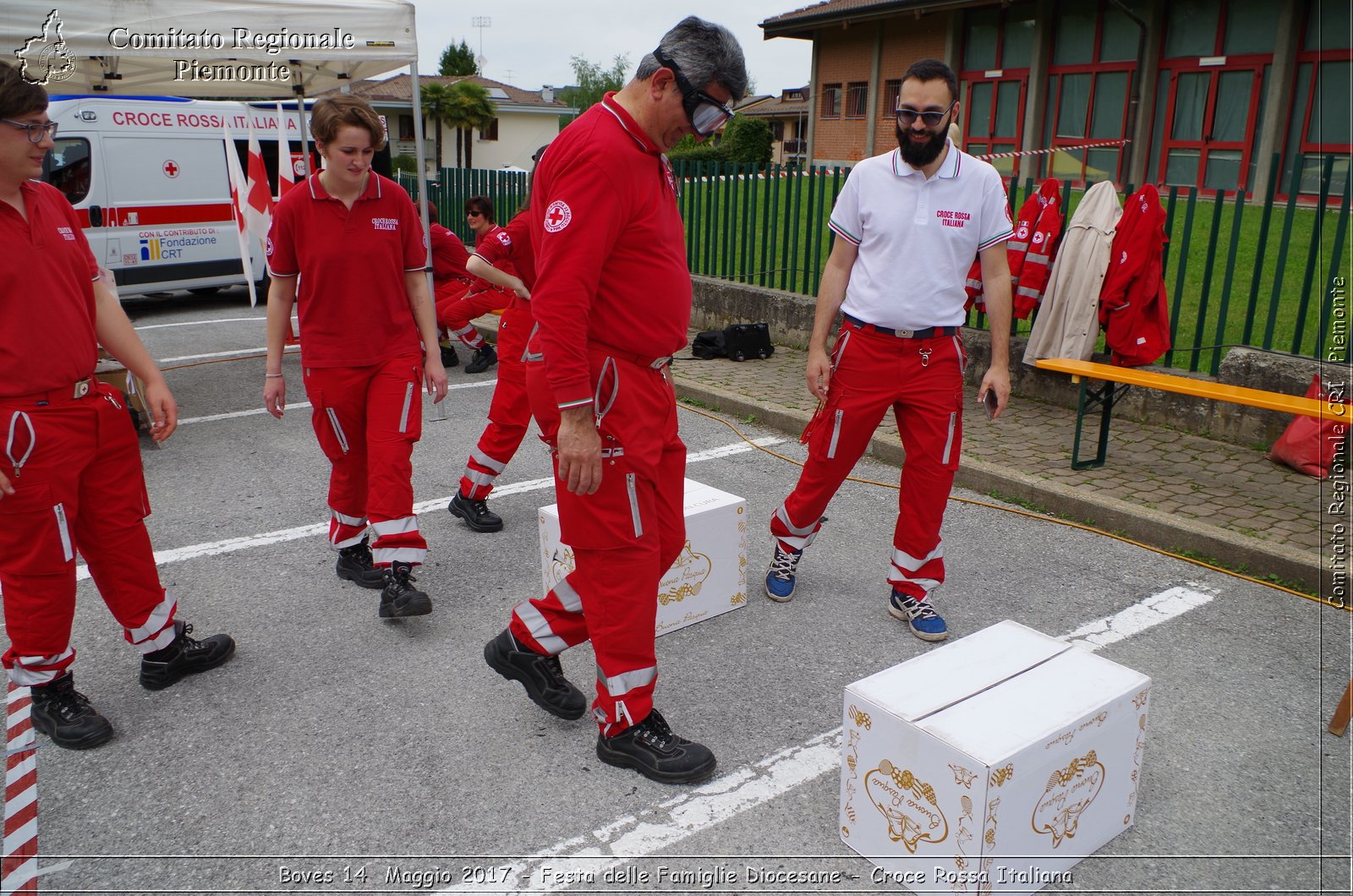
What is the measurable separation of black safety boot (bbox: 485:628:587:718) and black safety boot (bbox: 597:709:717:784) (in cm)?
22

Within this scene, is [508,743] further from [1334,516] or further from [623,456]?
[1334,516]

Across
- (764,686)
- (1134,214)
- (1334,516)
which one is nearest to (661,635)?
(764,686)

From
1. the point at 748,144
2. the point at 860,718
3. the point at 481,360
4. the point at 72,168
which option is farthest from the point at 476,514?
the point at 748,144

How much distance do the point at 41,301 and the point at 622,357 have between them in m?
1.76

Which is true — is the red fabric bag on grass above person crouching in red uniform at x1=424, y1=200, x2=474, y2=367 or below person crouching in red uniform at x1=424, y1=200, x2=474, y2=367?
below

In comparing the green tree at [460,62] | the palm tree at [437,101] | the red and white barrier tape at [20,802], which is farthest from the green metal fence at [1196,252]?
the green tree at [460,62]

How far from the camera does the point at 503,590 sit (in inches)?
171

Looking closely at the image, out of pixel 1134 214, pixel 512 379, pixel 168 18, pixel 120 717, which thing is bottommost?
pixel 120 717

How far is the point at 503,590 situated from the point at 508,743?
128 centimetres

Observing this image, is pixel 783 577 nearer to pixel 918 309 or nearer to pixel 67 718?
pixel 918 309

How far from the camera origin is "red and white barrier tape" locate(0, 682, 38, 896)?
8.22ft

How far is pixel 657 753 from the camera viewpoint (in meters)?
2.94

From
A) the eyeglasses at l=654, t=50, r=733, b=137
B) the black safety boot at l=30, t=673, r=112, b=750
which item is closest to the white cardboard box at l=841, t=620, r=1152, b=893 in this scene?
the eyeglasses at l=654, t=50, r=733, b=137

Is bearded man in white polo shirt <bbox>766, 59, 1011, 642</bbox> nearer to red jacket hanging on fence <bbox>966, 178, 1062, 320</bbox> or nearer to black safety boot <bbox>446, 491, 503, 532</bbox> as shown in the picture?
black safety boot <bbox>446, 491, 503, 532</bbox>
